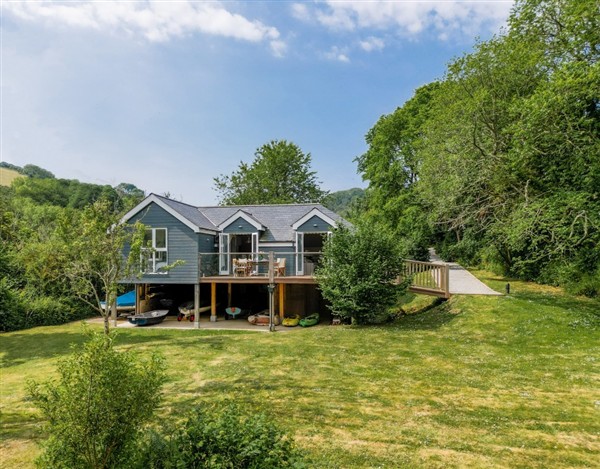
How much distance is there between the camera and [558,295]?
15523mm

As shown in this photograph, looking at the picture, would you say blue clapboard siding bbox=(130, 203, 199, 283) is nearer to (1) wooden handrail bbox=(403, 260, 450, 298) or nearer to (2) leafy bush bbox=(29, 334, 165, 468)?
(1) wooden handrail bbox=(403, 260, 450, 298)

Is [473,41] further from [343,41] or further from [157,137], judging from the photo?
[157,137]

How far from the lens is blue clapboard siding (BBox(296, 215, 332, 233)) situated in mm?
19172

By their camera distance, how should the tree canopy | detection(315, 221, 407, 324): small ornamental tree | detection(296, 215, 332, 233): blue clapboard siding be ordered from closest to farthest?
1. the tree canopy
2. detection(315, 221, 407, 324): small ornamental tree
3. detection(296, 215, 332, 233): blue clapboard siding

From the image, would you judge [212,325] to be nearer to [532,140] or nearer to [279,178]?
[532,140]

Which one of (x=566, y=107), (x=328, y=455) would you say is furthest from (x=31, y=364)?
(x=566, y=107)

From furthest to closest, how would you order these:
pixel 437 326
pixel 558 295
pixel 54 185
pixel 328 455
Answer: pixel 54 185
pixel 558 295
pixel 437 326
pixel 328 455

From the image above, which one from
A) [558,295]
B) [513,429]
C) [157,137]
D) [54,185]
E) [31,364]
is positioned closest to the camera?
[513,429]

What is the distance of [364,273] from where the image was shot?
14.2 meters

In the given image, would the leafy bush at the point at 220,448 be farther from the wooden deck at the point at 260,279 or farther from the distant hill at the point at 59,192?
the distant hill at the point at 59,192

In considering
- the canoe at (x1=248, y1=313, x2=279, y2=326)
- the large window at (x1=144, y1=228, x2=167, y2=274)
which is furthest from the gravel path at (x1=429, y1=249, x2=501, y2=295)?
the large window at (x1=144, y1=228, x2=167, y2=274)

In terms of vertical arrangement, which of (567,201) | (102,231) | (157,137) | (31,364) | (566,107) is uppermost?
(157,137)

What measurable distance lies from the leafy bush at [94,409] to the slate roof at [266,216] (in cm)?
1514

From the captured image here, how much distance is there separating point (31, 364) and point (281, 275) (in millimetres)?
10860
